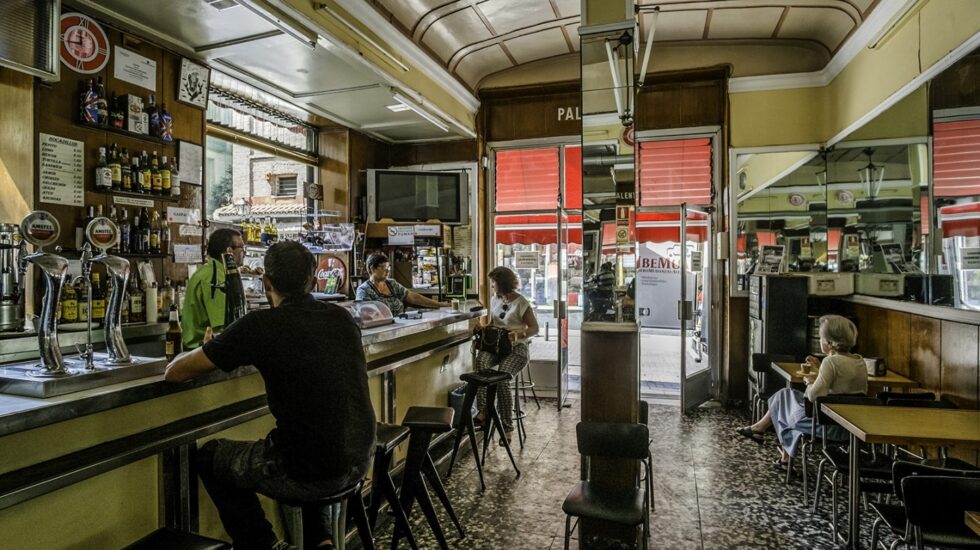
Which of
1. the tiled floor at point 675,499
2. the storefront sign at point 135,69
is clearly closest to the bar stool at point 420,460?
the tiled floor at point 675,499

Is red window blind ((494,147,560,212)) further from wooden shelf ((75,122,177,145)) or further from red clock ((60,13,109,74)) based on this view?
red clock ((60,13,109,74))

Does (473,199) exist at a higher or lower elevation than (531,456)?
higher

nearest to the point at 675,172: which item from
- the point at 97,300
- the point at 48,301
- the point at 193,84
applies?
the point at 193,84

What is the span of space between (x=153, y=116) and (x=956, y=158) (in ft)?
18.8

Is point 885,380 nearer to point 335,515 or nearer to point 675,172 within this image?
point 675,172

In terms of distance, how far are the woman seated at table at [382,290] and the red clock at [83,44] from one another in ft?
8.23

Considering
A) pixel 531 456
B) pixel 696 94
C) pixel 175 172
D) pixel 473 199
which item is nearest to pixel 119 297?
pixel 175 172

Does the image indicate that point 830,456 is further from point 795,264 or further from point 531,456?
point 795,264

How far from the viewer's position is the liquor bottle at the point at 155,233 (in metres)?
4.01

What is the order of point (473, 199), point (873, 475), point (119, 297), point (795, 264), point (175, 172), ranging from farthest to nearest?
point (473, 199), point (795, 264), point (175, 172), point (873, 475), point (119, 297)

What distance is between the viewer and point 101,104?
143 inches

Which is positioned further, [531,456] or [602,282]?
[531,456]

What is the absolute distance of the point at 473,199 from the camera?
22.5 feet

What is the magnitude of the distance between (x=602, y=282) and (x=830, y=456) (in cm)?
171
